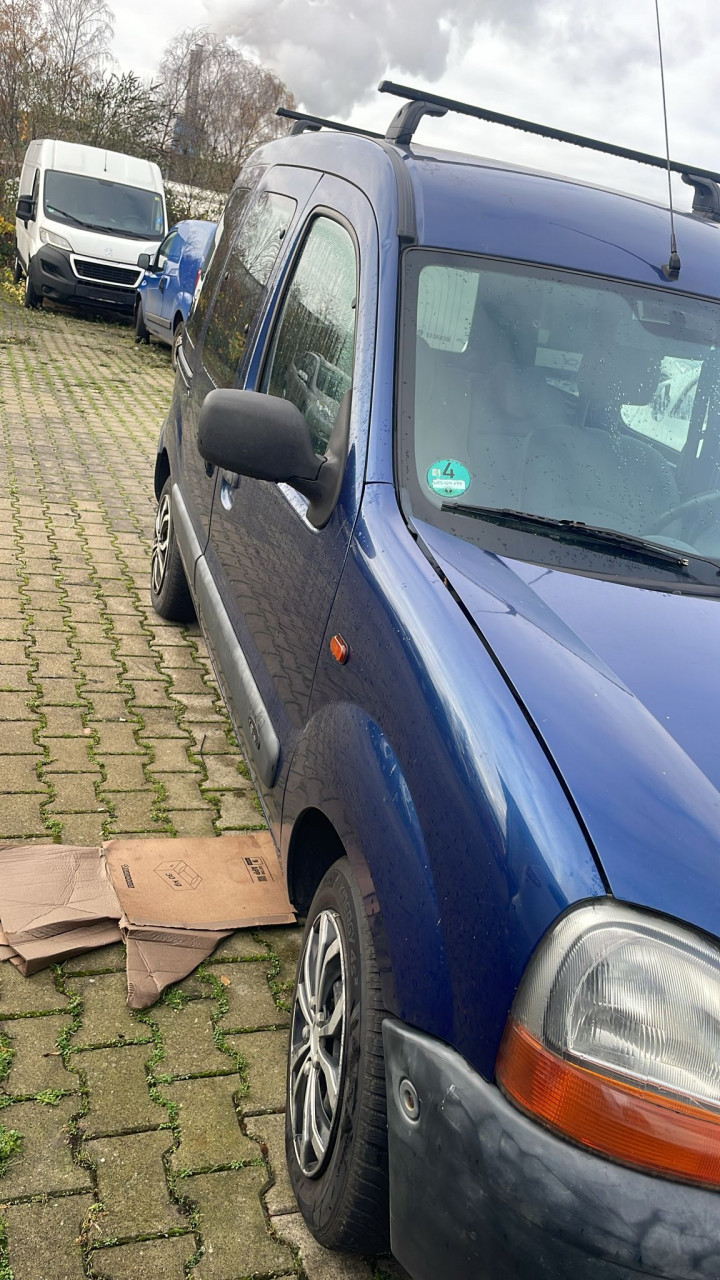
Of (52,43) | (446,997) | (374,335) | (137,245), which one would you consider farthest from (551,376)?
(52,43)

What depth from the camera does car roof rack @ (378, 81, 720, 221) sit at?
332 cm

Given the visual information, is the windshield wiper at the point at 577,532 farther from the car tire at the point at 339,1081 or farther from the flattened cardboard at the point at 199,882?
the flattened cardboard at the point at 199,882

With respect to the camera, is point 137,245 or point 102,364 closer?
point 102,364

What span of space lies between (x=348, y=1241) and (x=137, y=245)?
16.4 metres

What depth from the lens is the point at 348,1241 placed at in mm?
2057

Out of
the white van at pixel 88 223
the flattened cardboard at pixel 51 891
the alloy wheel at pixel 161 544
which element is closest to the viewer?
the flattened cardboard at pixel 51 891

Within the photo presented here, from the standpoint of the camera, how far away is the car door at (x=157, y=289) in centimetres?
1445

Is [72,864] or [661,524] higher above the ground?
[661,524]

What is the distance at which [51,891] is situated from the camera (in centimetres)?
325

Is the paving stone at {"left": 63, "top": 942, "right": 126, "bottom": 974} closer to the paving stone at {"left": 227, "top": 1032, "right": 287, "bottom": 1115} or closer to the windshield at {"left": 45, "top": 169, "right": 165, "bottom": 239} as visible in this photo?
the paving stone at {"left": 227, "top": 1032, "right": 287, "bottom": 1115}

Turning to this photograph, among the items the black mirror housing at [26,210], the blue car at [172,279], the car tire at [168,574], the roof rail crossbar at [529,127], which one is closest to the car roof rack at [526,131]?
the roof rail crossbar at [529,127]

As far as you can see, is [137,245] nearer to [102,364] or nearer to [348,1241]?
[102,364]

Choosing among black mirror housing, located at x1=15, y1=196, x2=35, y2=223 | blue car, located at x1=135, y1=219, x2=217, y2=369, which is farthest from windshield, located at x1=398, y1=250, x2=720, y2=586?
black mirror housing, located at x1=15, y1=196, x2=35, y2=223

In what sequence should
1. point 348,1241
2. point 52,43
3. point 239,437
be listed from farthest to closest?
point 52,43
point 239,437
point 348,1241
